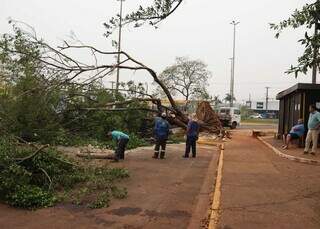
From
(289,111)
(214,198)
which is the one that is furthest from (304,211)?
(289,111)

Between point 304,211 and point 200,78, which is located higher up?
point 200,78

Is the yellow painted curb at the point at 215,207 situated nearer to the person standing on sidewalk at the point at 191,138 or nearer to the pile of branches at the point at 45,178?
the pile of branches at the point at 45,178

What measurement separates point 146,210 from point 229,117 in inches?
1517

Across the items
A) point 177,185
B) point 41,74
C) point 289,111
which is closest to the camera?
point 177,185

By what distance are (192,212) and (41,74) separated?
8.16 meters

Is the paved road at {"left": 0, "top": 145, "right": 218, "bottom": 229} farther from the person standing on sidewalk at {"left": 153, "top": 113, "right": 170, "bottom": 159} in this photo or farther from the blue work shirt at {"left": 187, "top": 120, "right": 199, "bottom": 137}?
the blue work shirt at {"left": 187, "top": 120, "right": 199, "bottom": 137}

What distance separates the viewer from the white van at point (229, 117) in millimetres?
46438

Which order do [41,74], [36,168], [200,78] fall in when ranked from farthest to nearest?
1. [200,78]
2. [41,74]
3. [36,168]

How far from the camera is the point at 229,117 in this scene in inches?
1853

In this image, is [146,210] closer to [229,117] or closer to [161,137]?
[161,137]

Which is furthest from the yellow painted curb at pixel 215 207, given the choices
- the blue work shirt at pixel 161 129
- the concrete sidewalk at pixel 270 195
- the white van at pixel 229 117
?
the white van at pixel 229 117

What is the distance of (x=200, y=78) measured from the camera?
222 ft

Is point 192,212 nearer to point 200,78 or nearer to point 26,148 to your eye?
point 26,148

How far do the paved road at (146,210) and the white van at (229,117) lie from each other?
32.7 meters
